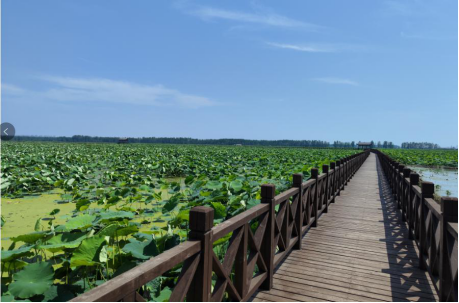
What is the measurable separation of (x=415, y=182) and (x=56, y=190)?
383 inches

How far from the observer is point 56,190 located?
9.64m

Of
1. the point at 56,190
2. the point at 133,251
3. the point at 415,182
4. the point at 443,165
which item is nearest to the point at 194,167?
the point at 56,190

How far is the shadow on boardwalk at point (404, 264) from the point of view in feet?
9.94

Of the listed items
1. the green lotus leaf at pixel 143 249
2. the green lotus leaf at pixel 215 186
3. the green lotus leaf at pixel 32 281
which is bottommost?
the green lotus leaf at pixel 32 281

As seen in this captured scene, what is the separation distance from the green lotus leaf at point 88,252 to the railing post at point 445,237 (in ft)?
8.75

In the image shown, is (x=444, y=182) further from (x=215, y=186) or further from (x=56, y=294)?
(x=56, y=294)

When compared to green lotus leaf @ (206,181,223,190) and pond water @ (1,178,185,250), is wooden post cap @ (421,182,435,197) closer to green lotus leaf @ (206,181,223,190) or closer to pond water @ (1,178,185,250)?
green lotus leaf @ (206,181,223,190)

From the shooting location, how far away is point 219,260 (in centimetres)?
260

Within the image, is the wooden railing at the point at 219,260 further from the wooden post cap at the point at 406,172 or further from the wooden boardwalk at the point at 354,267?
the wooden post cap at the point at 406,172

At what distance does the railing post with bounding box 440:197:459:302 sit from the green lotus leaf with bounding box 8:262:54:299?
9.61 ft

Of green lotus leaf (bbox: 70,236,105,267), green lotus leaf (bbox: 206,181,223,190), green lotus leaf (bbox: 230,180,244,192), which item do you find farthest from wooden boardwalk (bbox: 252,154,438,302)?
green lotus leaf (bbox: 206,181,223,190)

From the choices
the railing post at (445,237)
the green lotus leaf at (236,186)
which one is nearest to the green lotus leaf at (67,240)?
the railing post at (445,237)

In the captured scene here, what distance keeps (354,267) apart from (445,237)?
135 cm

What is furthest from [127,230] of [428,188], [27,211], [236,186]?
[27,211]
